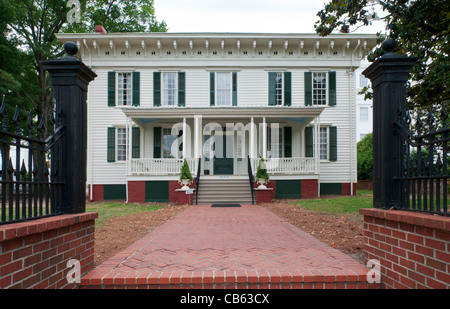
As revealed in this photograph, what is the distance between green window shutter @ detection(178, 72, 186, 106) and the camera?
17.2m

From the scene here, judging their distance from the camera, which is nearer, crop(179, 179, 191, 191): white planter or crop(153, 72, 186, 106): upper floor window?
crop(179, 179, 191, 191): white planter

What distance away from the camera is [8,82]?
16875 mm

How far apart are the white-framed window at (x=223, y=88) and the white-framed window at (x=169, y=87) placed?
224 centimetres

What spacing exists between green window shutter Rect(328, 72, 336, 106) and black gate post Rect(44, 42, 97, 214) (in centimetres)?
1570

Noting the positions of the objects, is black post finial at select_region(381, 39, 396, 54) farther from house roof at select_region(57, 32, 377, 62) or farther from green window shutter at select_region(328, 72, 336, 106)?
green window shutter at select_region(328, 72, 336, 106)

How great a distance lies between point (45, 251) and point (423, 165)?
3.44 metres

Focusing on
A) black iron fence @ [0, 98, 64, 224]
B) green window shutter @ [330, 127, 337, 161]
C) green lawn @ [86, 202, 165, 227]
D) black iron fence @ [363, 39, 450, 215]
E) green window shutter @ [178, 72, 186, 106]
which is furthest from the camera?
green window shutter @ [330, 127, 337, 161]

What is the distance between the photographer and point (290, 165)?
50.9ft

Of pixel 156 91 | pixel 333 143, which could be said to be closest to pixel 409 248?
pixel 333 143

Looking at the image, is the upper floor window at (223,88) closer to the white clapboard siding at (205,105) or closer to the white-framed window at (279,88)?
the white clapboard siding at (205,105)

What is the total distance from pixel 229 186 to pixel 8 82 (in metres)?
12.6

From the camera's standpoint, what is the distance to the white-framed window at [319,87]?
17.6 metres

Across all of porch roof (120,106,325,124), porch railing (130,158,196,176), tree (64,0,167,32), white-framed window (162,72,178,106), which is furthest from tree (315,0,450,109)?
tree (64,0,167,32)
